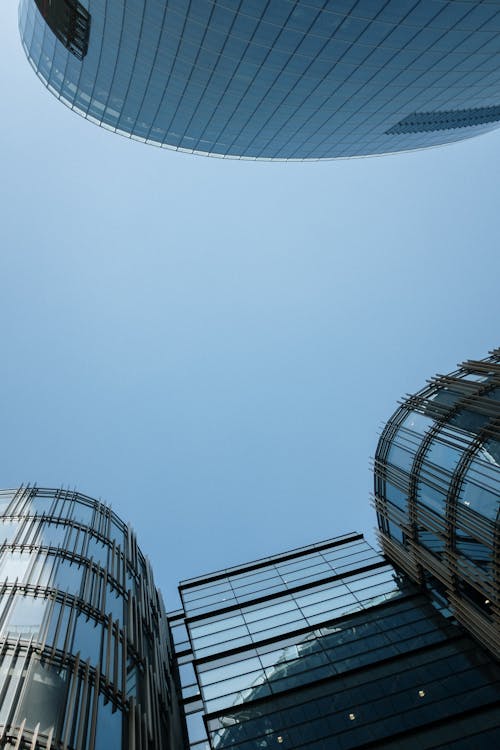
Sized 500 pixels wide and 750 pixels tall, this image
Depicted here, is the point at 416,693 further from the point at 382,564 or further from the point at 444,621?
the point at 382,564

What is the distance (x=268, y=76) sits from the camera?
38.7 meters

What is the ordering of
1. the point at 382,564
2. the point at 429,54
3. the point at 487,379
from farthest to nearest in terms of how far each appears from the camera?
the point at 429,54, the point at 382,564, the point at 487,379

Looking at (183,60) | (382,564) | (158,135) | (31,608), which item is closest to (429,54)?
(183,60)

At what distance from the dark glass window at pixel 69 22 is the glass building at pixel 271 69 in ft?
0.32

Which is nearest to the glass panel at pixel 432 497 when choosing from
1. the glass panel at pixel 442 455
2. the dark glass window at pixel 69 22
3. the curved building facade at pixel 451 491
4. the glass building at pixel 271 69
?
the curved building facade at pixel 451 491

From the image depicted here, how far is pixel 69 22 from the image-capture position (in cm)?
3772

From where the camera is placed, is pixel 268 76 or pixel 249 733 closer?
pixel 249 733

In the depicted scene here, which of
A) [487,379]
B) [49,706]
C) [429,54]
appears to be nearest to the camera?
[49,706]

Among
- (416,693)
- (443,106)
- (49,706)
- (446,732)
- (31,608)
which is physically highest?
(443,106)

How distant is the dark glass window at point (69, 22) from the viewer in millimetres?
36125

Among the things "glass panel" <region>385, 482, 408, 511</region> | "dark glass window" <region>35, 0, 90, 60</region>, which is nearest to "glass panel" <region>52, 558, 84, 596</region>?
"glass panel" <region>385, 482, 408, 511</region>

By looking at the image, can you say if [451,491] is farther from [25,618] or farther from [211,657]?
[25,618]

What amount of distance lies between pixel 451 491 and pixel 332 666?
343 inches

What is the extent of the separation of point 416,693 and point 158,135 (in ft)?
158
